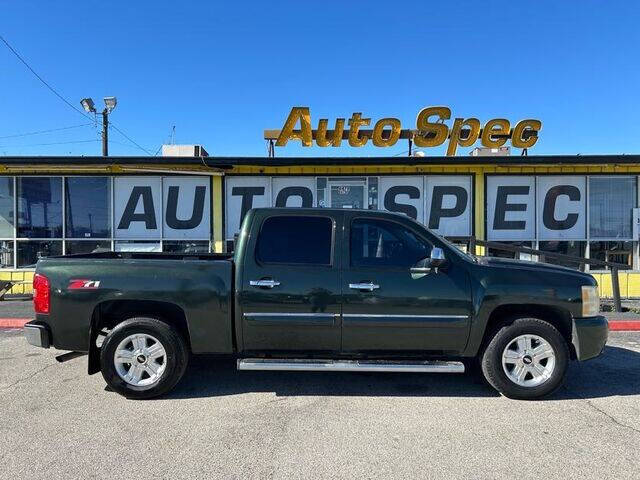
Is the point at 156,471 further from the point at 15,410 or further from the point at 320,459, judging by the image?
the point at 15,410

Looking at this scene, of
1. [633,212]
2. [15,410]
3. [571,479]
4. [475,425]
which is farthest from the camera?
[633,212]

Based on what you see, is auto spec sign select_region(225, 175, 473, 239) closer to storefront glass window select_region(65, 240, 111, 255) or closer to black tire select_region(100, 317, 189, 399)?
storefront glass window select_region(65, 240, 111, 255)

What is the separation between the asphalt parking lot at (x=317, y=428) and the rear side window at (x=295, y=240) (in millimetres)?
1358

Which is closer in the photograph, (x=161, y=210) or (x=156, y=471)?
(x=156, y=471)

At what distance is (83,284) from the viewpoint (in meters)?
4.75

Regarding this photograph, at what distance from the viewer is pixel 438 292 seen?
4.72 m

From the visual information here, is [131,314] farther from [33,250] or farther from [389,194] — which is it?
[33,250]

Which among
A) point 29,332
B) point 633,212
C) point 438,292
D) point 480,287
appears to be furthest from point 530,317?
point 633,212

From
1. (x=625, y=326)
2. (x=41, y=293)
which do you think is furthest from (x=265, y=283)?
(x=625, y=326)

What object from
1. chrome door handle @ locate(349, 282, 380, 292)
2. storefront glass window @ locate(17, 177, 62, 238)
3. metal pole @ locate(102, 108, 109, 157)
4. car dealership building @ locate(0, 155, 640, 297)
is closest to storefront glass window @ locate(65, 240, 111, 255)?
car dealership building @ locate(0, 155, 640, 297)

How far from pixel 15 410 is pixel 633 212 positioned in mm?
12422

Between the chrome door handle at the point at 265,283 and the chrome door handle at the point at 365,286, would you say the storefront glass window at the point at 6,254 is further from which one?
the chrome door handle at the point at 365,286

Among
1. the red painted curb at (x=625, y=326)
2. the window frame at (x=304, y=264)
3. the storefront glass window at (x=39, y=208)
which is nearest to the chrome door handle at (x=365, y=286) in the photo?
the window frame at (x=304, y=264)

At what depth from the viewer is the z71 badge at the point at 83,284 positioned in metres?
4.75
